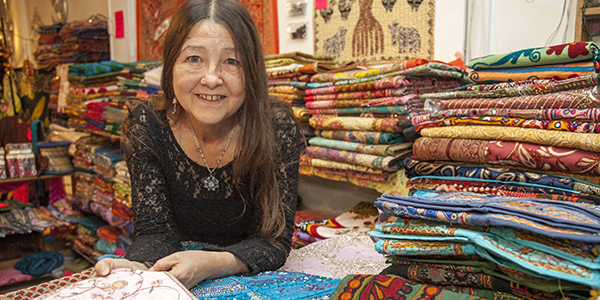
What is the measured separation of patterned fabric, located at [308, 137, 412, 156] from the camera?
6.10 ft

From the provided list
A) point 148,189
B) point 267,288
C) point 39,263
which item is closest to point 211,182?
point 148,189

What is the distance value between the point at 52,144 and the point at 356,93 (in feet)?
10.2

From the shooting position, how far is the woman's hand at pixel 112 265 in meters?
0.95

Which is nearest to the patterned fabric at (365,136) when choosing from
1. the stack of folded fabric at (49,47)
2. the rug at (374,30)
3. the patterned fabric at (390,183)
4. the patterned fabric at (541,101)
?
the patterned fabric at (390,183)

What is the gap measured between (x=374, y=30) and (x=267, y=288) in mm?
1802

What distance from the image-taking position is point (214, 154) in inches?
63.7

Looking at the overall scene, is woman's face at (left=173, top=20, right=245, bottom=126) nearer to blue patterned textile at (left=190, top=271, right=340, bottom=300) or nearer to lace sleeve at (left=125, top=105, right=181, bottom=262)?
lace sleeve at (left=125, top=105, right=181, bottom=262)

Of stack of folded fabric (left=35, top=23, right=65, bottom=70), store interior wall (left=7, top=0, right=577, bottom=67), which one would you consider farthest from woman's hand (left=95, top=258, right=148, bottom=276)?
stack of folded fabric (left=35, top=23, right=65, bottom=70)

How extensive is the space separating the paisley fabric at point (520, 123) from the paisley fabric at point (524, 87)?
0.39 ft

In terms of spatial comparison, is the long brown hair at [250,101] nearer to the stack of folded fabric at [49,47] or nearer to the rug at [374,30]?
the rug at [374,30]

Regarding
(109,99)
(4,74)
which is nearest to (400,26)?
(109,99)

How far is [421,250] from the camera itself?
3.05 feet

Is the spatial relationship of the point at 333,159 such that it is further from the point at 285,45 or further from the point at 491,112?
the point at 285,45

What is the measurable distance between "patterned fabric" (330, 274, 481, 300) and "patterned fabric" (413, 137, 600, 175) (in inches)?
24.3
